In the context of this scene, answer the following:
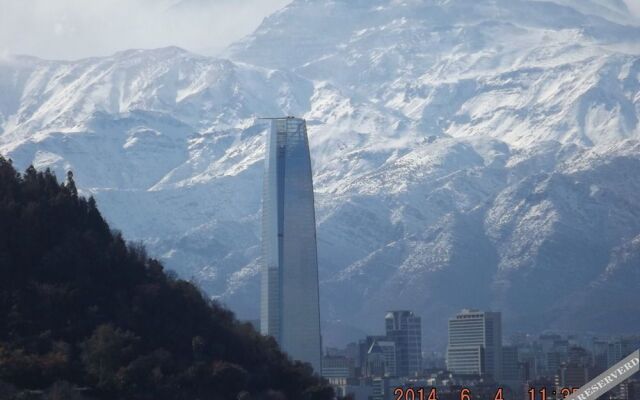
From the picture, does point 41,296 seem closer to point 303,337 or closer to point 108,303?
point 108,303

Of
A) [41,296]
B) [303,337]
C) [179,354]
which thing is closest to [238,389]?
[179,354]

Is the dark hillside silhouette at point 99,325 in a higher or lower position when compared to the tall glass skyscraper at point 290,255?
lower

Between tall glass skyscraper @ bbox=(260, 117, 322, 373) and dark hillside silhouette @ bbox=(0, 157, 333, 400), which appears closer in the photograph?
dark hillside silhouette @ bbox=(0, 157, 333, 400)

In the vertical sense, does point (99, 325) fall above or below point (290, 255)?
below

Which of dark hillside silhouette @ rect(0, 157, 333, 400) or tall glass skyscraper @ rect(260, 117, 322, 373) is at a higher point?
tall glass skyscraper @ rect(260, 117, 322, 373)

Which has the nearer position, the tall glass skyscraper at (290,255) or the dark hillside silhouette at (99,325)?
the dark hillside silhouette at (99,325)

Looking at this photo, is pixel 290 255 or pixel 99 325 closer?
pixel 99 325
